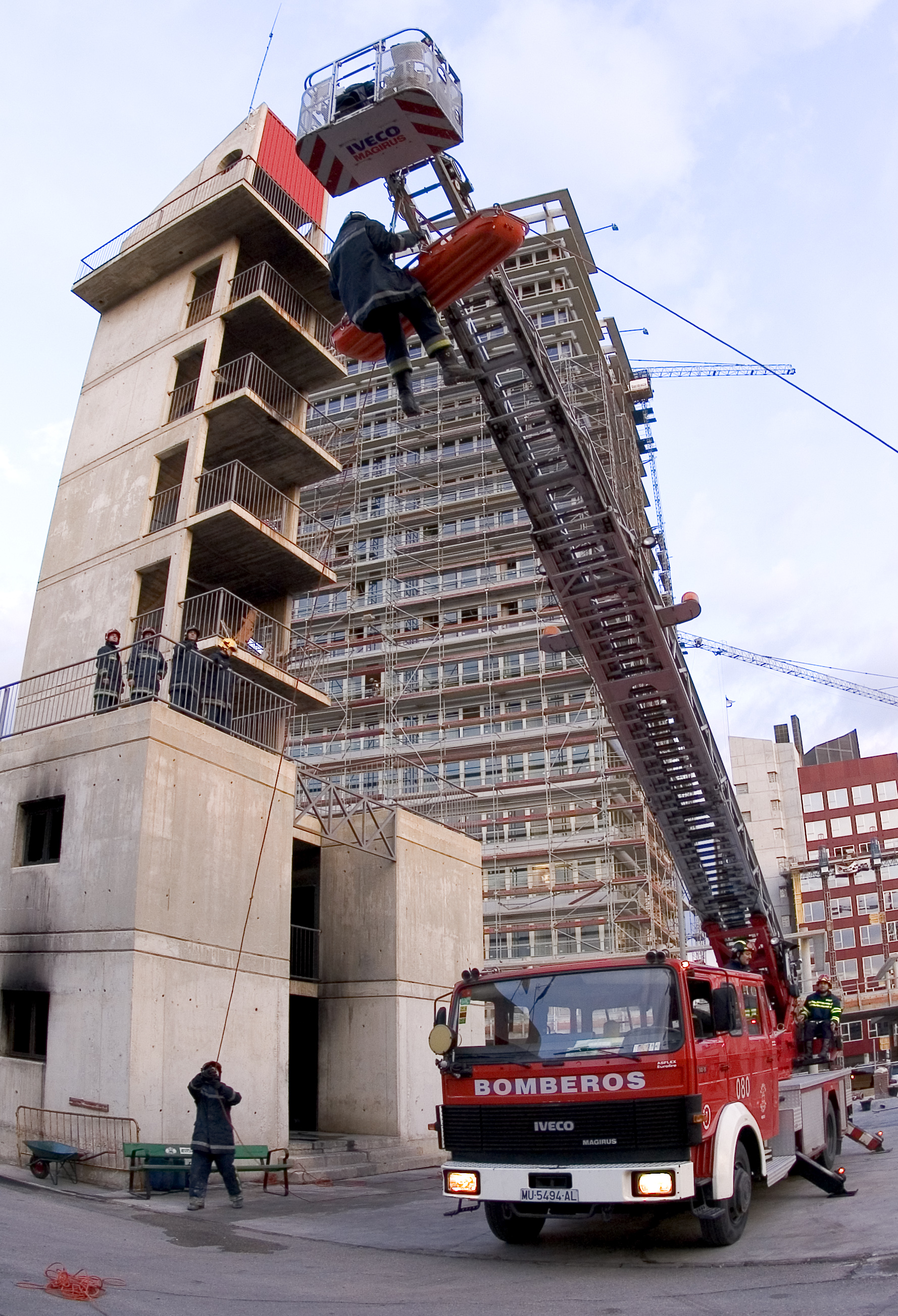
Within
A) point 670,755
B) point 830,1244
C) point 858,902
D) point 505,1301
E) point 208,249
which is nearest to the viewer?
point 505,1301

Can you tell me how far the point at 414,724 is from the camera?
42.6 meters

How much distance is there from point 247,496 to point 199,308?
4.41 m

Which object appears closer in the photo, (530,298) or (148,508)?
(148,508)

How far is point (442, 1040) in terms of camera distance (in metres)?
8.27

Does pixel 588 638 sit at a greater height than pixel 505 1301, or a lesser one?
greater

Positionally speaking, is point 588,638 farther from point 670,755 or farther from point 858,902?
point 858,902

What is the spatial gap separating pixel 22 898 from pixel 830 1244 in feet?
35.4

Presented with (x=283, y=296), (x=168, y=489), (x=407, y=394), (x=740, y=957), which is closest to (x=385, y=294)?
(x=407, y=394)

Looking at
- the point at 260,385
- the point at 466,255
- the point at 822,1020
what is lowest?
the point at 822,1020

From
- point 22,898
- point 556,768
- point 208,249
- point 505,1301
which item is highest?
point 208,249

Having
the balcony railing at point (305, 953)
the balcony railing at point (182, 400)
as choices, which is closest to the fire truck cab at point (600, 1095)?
the balcony railing at point (305, 953)

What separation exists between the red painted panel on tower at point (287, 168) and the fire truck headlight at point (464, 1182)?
66.3 feet

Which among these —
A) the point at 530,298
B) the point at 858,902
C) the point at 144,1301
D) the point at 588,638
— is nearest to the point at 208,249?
the point at 588,638

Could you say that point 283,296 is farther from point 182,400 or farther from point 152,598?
point 152,598
